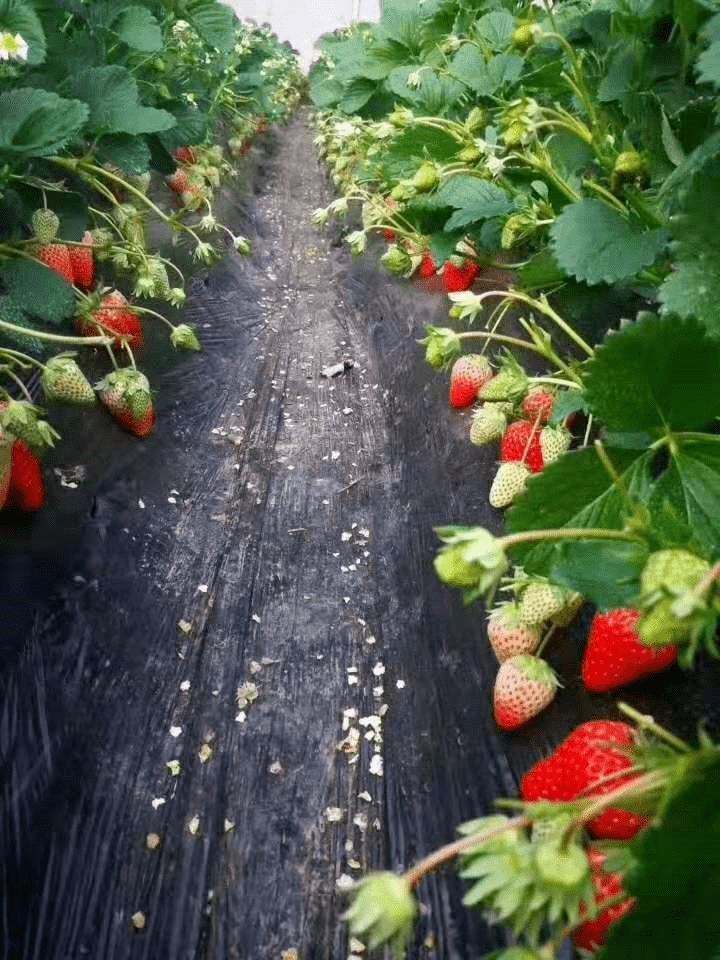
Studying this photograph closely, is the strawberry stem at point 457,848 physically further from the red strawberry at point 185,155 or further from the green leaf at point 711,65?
the red strawberry at point 185,155

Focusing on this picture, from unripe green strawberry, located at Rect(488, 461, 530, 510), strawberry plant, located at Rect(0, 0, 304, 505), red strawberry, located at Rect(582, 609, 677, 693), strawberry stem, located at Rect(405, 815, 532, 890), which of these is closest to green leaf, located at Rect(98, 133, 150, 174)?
strawberry plant, located at Rect(0, 0, 304, 505)

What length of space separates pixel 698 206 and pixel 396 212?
111 cm

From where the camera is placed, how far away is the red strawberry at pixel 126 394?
4.39 ft

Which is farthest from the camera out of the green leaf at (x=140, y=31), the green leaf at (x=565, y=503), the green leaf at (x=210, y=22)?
the green leaf at (x=210, y=22)

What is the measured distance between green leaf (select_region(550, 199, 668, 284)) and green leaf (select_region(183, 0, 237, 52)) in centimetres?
197

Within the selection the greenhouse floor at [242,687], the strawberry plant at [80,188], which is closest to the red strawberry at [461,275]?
the greenhouse floor at [242,687]

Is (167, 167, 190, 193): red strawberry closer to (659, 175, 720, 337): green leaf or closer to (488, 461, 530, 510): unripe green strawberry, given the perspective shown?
(488, 461, 530, 510): unripe green strawberry

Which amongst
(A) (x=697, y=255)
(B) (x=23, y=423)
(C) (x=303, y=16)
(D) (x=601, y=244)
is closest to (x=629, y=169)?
(D) (x=601, y=244)

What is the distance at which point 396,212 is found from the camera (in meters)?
1.76

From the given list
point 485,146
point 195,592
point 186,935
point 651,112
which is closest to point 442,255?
point 485,146

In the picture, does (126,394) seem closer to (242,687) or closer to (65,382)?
(65,382)

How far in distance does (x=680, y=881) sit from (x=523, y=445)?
79 cm

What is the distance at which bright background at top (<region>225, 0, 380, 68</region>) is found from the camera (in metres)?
8.20

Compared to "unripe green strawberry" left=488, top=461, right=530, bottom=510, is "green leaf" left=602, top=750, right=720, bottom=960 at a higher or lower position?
lower
